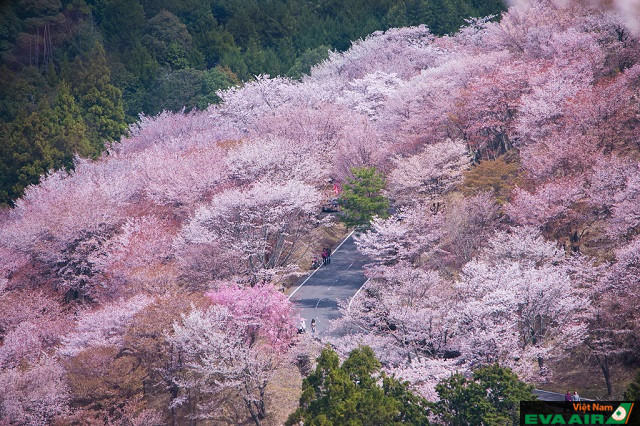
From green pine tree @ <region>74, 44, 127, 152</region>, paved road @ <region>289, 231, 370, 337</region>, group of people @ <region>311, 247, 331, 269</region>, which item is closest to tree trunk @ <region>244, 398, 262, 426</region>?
paved road @ <region>289, 231, 370, 337</region>

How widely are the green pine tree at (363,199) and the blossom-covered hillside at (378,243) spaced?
120 cm

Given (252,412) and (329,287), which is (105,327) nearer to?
(252,412)

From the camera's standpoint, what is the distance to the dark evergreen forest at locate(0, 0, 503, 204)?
60.9m

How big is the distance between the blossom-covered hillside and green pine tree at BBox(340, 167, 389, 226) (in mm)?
1203

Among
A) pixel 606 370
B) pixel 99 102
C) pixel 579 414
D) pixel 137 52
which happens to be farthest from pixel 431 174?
pixel 137 52

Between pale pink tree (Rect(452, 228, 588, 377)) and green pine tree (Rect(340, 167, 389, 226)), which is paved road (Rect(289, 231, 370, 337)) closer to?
green pine tree (Rect(340, 167, 389, 226))

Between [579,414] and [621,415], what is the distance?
1.10m

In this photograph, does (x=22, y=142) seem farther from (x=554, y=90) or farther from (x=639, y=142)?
(x=639, y=142)

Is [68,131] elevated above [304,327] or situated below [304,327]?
above

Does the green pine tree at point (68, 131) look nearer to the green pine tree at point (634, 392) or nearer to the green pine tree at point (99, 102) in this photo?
the green pine tree at point (99, 102)

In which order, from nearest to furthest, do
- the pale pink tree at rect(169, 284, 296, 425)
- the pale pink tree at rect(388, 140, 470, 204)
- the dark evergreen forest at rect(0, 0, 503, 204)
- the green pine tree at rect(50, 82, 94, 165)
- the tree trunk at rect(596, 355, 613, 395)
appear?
1. the tree trunk at rect(596, 355, 613, 395)
2. the pale pink tree at rect(169, 284, 296, 425)
3. the pale pink tree at rect(388, 140, 470, 204)
4. the green pine tree at rect(50, 82, 94, 165)
5. the dark evergreen forest at rect(0, 0, 503, 204)

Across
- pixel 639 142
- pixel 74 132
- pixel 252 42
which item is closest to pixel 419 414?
pixel 639 142

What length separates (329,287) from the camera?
3731cm

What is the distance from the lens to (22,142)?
57.2 m
